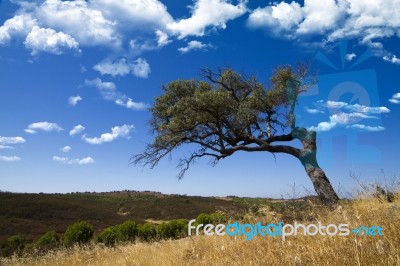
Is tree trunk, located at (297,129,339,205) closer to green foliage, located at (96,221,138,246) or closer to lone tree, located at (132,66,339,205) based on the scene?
lone tree, located at (132,66,339,205)

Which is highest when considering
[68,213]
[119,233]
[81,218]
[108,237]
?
[119,233]

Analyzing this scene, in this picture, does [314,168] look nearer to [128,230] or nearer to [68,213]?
[128,230]

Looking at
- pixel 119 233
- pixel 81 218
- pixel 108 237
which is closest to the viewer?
pixel 108 237

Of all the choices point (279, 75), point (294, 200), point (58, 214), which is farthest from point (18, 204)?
point (294, 200)

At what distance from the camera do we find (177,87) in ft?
65.3

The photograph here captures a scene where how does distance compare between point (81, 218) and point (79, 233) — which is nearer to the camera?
point (79, 233)

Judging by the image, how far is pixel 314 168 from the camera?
51.4 feet

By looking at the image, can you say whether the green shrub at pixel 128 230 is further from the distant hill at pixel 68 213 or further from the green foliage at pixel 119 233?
the distant hill at pixel 68 213

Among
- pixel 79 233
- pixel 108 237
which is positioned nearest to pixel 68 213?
pixel 79 233

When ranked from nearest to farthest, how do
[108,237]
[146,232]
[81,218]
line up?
[108,237], [146,232], [81,218]

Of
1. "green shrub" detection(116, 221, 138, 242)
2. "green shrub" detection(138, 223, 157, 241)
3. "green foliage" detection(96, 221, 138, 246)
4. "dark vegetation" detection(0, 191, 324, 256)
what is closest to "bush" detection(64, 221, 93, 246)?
"dark vegetation" detection(0, 191, 324, 256)

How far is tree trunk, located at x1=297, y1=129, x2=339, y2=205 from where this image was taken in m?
14.8

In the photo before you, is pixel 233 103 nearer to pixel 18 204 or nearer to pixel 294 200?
pixel 294 200

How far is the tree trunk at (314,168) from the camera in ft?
48.6
